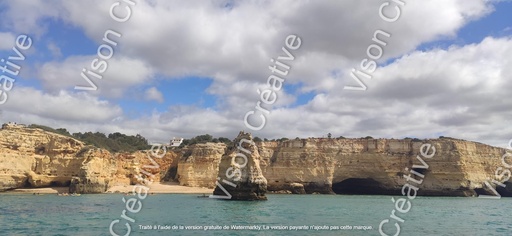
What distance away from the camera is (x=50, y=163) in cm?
6147

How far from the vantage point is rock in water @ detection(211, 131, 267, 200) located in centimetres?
4466

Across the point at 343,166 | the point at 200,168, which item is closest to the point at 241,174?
the point at 200,168

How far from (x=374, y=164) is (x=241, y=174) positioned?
36.6m

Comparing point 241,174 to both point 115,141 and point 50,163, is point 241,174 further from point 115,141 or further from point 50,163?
point 115,141

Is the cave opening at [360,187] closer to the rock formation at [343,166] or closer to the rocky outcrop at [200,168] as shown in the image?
the rock formation at [343,166]

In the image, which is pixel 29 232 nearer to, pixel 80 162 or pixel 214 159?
pixel 80 162

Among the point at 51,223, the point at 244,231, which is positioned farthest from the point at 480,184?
the point at 51,223

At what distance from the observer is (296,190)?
72.9 meters

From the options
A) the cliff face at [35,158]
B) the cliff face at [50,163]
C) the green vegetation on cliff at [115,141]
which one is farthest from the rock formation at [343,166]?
the green vegetation on cliff at [115,141]

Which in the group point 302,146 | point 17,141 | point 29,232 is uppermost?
point 302,146

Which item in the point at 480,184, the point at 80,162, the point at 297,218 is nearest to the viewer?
the point at 297,218

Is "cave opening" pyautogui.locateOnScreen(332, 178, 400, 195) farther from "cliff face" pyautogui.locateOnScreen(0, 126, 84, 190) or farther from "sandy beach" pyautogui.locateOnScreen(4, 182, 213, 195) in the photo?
"cliff face" pyautogui.locateOnScreen(0, 126, 84, 190)

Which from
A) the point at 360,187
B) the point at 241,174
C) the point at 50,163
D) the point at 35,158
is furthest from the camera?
the point at 360,187

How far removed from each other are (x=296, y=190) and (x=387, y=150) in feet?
57.8
